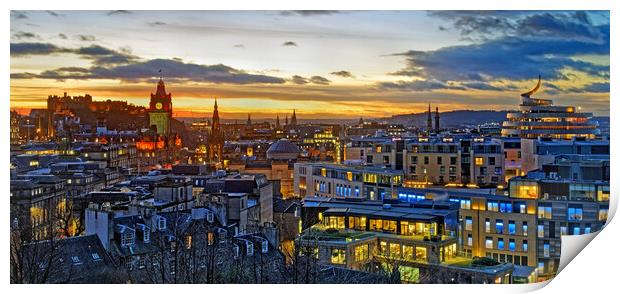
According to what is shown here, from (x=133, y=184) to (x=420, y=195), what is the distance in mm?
6188

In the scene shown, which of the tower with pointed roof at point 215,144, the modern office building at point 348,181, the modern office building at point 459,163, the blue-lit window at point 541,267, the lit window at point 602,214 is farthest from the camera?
the tower with pointed roof at point 215,144

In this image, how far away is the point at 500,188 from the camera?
53.2 ft

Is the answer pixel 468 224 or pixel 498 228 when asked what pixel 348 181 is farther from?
pixel 498 228

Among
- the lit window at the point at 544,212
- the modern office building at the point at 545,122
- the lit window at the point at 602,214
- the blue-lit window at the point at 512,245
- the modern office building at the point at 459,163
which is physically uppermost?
the modern office building at the point at 545,122

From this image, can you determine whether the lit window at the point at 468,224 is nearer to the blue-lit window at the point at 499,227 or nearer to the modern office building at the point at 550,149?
the blue-lit window at the point at 499,227

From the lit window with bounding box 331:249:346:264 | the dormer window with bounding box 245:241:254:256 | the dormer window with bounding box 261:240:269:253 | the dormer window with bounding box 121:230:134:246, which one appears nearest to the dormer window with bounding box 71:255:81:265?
the dormer window with bounding box 121:230:134:246

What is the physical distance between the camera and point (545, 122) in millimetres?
24344

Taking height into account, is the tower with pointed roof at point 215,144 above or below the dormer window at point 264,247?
above

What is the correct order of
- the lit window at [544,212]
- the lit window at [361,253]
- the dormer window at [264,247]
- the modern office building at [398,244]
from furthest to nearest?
the lit window at [544,212] → the lit window at [361,253] → the modern office building at [398,244] → the dormer window at [264,247]

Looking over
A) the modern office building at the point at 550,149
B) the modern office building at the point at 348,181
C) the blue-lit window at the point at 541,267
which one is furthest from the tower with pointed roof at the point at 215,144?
the blue-lit window at the point at 541,267

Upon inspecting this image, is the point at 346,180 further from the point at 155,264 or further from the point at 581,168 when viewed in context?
the point at 155,264

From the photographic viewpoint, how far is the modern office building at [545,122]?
23609mm

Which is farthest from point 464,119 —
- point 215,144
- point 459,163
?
point 215,144

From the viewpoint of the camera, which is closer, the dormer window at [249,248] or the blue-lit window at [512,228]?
the dormer window at [249,248]
